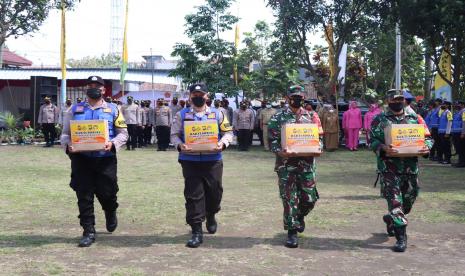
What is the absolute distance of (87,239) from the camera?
679 centimetres

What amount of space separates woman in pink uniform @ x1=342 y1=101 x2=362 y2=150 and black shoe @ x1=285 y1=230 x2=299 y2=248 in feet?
47.7

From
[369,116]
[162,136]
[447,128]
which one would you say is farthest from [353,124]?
[162,136]

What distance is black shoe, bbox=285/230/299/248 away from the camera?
675 cm

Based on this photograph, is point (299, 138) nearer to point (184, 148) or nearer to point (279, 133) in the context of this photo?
point (279, 133)

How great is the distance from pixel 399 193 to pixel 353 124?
47.1 feet

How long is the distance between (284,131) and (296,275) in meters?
1.80

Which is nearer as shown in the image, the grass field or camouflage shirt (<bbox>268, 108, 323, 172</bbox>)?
the grass field

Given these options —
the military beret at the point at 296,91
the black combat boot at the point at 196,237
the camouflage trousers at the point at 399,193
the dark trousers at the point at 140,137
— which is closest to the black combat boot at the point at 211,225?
the black combat boot at the point at 196,237

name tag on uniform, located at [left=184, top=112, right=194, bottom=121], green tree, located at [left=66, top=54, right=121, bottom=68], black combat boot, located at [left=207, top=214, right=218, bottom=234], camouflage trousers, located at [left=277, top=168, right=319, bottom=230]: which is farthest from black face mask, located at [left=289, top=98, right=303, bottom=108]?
green tree, located at [left=66, top=54, right=121, bottom=68]

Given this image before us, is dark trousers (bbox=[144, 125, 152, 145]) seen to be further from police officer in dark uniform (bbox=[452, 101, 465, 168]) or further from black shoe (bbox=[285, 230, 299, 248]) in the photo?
black shoe (bbox=[285, 230, 299, 248])

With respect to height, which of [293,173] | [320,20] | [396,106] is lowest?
[293,173]

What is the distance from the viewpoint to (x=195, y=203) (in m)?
6.84

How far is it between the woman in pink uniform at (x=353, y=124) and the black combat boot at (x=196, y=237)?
583 inches

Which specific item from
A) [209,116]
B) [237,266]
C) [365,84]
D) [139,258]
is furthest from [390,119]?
[365,84]
